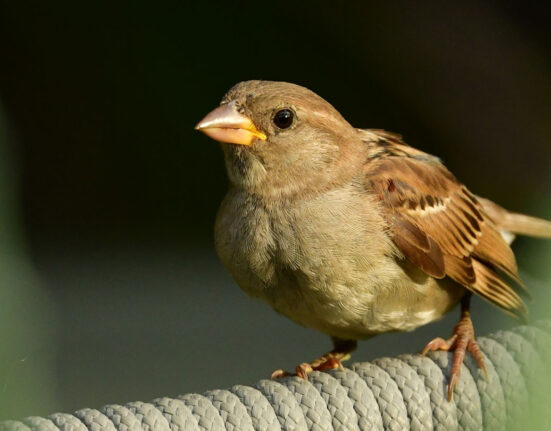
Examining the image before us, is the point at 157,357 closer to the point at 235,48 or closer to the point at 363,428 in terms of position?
the point at 235,48

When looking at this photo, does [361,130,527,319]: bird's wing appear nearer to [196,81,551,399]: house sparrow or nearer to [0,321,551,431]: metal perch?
[196,81,551,399]: house sparrow

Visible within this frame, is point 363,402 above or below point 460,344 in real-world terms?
above

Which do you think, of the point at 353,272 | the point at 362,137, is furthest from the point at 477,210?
the point at 353,272

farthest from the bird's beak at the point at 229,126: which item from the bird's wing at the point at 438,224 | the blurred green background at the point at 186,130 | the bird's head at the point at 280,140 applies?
the blurred green background at the point at 186,130

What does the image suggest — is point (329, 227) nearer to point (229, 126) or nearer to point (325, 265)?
point (325, 265)

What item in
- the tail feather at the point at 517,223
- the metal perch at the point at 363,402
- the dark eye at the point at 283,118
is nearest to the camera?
the metal perch at the point at 363,402

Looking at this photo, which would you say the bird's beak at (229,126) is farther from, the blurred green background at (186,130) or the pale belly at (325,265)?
the blurred green background at (186,130)

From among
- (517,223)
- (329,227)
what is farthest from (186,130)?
(329,227)

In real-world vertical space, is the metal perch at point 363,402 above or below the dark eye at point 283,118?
below
